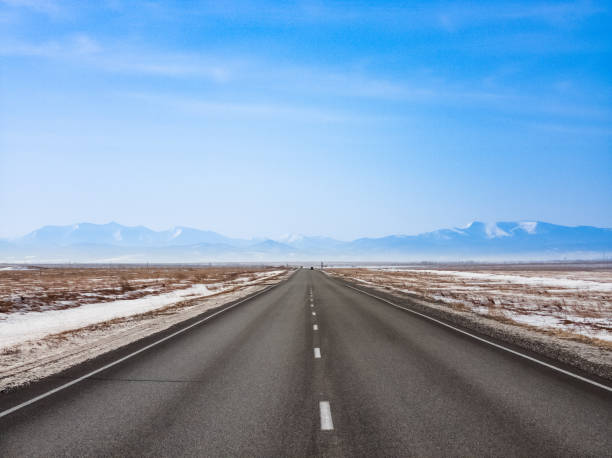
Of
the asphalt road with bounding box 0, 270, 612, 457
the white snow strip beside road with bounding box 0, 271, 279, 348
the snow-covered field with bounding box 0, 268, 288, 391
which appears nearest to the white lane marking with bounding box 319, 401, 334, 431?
the asphalt road with bounding box 0, 270, 612, 457

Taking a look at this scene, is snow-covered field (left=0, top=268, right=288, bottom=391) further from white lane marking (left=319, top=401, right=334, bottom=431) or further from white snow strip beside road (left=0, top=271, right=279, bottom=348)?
white lane marking (left=319, top=401, right=334, bottom=431)

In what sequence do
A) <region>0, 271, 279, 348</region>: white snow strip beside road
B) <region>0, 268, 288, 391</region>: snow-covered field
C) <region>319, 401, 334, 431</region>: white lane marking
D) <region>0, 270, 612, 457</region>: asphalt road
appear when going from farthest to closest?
1. <region>0, 271, 279, 348</region>: white snow strip beside road
2. <region>0, 268, 288, 391</region>: snow-covered field
3. <region>319, 401, 334, 431</region>: white lane marking
4. <region>0, 270, 612, 457</region>: asphalt road

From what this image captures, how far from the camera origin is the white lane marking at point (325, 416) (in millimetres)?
6199

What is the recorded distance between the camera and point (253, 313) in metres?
22.2

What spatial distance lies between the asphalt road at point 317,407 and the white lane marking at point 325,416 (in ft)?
0.05

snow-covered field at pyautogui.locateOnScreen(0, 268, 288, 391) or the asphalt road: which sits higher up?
the asphalt road

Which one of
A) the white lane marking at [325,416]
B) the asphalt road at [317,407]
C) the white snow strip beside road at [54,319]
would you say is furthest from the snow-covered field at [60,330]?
the white lane marking at [325,416]

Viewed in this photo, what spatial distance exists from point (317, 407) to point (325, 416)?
453mm

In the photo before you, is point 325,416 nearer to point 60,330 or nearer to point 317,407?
point 317,407

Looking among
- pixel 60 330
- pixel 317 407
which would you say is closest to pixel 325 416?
pixel 317 407

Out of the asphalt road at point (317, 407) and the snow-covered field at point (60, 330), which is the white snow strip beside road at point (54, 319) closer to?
the snow-covered field at point (60, 330)

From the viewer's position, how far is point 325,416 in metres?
6.68

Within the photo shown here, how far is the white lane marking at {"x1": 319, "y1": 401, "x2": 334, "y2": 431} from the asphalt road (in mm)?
14

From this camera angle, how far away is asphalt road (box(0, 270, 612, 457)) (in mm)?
5629
